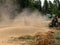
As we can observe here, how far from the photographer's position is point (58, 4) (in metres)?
68.4

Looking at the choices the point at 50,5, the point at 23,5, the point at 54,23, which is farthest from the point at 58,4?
the point at 54,23

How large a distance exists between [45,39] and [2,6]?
21096mm

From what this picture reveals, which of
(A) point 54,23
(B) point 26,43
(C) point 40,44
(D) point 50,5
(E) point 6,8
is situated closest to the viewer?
(C) point 40,44

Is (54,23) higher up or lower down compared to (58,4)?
higher up

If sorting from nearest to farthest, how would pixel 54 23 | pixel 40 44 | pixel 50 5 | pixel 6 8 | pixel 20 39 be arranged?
pixel 40 44 < pixel 20 39 < pixel 54 23 < pixel 6 8 < pixel 50 5

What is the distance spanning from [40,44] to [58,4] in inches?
2277

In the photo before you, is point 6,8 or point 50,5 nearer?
point 6,8

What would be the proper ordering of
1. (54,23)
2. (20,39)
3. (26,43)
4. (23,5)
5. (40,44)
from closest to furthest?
(40,44)
(26,43)
(20,39)
(54,23)
(23,5)

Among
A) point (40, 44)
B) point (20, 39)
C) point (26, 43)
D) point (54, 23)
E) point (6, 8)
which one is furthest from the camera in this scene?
point (6, 8)

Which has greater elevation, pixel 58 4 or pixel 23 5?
pixel 23 5

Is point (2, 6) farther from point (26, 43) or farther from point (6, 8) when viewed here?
point (26, 43)

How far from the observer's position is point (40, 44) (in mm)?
11242

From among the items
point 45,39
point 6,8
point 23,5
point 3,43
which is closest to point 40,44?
point 45,39

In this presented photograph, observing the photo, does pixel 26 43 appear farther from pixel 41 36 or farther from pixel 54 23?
pixel 54 23
